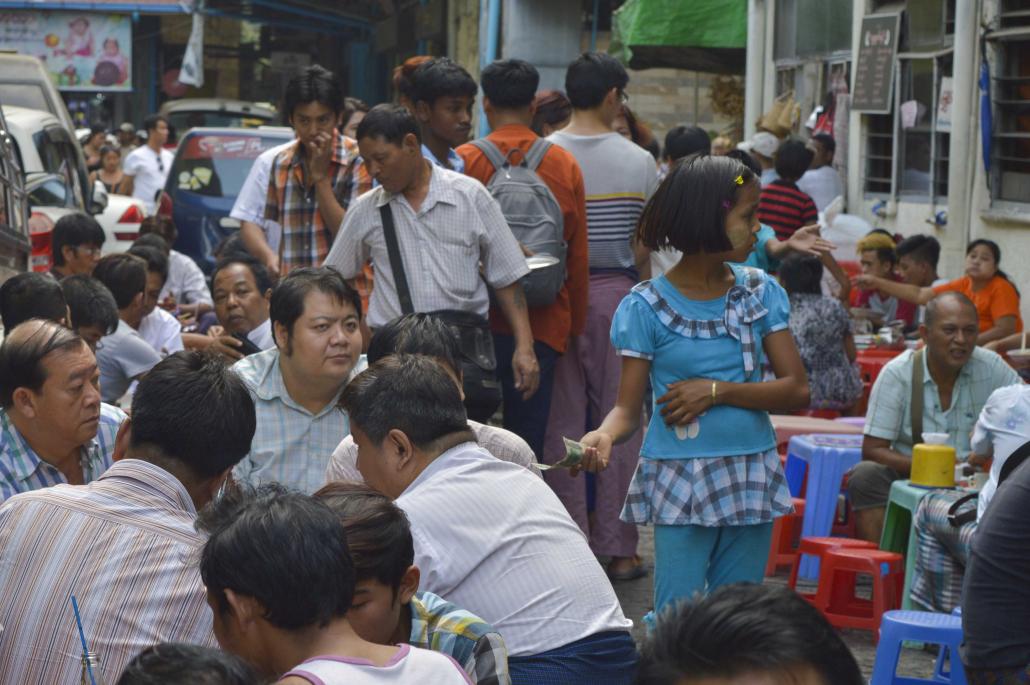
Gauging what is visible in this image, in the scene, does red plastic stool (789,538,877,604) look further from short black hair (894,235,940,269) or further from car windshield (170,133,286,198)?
car windshield (170,133,286,198)

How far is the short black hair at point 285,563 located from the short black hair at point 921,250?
27.5 ft

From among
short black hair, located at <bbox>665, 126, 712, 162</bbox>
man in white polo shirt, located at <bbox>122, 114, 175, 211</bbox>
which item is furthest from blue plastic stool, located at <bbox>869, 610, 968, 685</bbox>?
man in white polo shirt, located at <bbox>122, 114, 175, 211</bbox>

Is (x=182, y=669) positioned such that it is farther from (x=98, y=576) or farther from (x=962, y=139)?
(x=962, y=139)

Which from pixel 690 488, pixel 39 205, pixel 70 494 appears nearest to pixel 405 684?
pixel 70 494

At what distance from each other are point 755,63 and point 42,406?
1408 cm

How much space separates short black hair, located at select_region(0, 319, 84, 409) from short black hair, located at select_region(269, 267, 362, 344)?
0.74 m

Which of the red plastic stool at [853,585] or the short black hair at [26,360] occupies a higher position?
the short black hair at [26,360]

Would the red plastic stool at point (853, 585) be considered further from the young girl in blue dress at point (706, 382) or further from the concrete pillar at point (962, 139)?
the concrete pillar at point (962, 139)

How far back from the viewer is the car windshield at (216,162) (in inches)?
656

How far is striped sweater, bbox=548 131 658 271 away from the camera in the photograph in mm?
6938

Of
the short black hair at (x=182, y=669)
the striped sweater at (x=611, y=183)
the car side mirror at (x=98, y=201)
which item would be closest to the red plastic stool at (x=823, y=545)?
the striped sweater at (x=611, y=183)

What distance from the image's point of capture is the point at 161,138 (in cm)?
2030

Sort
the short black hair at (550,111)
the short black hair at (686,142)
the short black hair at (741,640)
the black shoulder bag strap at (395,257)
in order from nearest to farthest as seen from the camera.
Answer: the short black hair at (741,640) < the black shoulder bag strap at (395,257) < the short black hair at (686,142) < the short black hair at (550,111)

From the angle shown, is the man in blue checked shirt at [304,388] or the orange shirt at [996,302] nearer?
the man in blue checked shirt at [304,388]
